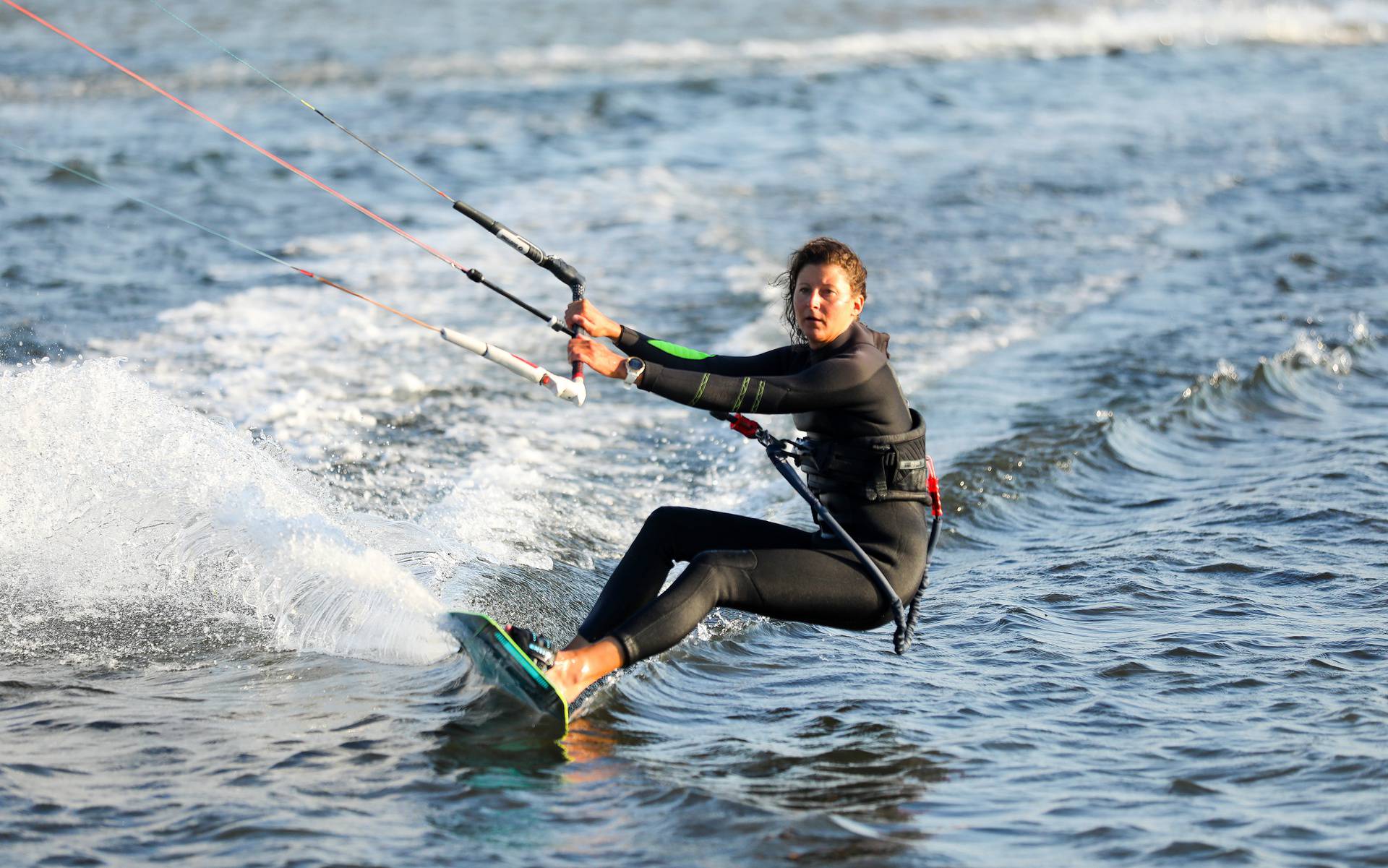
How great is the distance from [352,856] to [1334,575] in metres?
4.78

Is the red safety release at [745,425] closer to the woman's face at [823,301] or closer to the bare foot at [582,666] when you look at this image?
the woman's face at [823,301]

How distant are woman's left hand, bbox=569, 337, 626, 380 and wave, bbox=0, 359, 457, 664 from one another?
118 centimetres

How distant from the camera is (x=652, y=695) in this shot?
18.5 ft

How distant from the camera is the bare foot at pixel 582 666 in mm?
4923

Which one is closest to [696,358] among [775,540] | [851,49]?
[775,540]

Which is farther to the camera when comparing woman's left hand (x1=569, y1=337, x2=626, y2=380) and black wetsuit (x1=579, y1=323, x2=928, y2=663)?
black wetsuit (x1=579, y1=323, x2=928, y2=663)

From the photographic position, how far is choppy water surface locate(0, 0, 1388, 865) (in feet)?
15.1

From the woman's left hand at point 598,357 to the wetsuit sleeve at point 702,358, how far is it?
54 centimetres

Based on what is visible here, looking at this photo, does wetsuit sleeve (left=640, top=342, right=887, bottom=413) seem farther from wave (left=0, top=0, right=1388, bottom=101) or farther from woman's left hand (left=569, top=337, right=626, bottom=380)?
wave (left=0, top=0, right=1388, bottom=101)

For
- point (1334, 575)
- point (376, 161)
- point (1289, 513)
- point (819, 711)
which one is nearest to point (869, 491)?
point (819, 711)

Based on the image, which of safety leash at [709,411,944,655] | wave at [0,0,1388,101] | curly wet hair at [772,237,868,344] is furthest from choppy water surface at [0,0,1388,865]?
wave at [0,0,1388,101]

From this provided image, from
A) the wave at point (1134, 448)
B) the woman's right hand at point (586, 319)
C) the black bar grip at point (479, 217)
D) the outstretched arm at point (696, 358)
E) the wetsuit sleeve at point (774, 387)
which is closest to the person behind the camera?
the wetsuit sleeve at point (774, 387)

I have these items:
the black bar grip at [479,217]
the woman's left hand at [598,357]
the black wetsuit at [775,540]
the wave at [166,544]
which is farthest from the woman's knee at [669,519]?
the black bar grip at [479,217]

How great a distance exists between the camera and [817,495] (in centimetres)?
560
